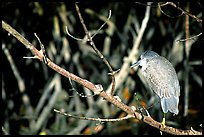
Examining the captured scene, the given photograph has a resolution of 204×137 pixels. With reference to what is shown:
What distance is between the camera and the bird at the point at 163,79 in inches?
51.6

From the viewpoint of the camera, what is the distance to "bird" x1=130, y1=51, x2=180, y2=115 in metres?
1.31

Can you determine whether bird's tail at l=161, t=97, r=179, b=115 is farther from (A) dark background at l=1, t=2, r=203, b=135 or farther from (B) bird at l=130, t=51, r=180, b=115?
(A) dark background at l=1, t=2, r=203, b=135

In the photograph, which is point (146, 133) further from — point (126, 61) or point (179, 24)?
point (179, 24)

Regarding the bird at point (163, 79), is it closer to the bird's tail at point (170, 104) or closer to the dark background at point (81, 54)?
the bird's tail at point (170, 104)

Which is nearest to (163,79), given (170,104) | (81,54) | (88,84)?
(170,104)

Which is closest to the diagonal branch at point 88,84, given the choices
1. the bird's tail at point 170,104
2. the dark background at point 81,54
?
the bird's tail at point 170,104

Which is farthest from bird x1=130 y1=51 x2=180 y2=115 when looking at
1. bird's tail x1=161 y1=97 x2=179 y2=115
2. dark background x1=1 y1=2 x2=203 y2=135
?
dark background x1=1 y1=2 x2=203 y2=135

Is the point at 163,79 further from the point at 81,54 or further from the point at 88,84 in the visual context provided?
the point at 81,54

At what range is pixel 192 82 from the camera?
11.6 ft

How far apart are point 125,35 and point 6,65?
1056 millimetres

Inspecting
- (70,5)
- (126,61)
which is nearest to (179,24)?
(126,61)

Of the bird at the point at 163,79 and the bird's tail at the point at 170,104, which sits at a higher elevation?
the bird at the point at 163,79

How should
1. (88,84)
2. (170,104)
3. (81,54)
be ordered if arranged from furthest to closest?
(81,54) < (170,104) < (88,84)

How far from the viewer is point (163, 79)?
1.33m
